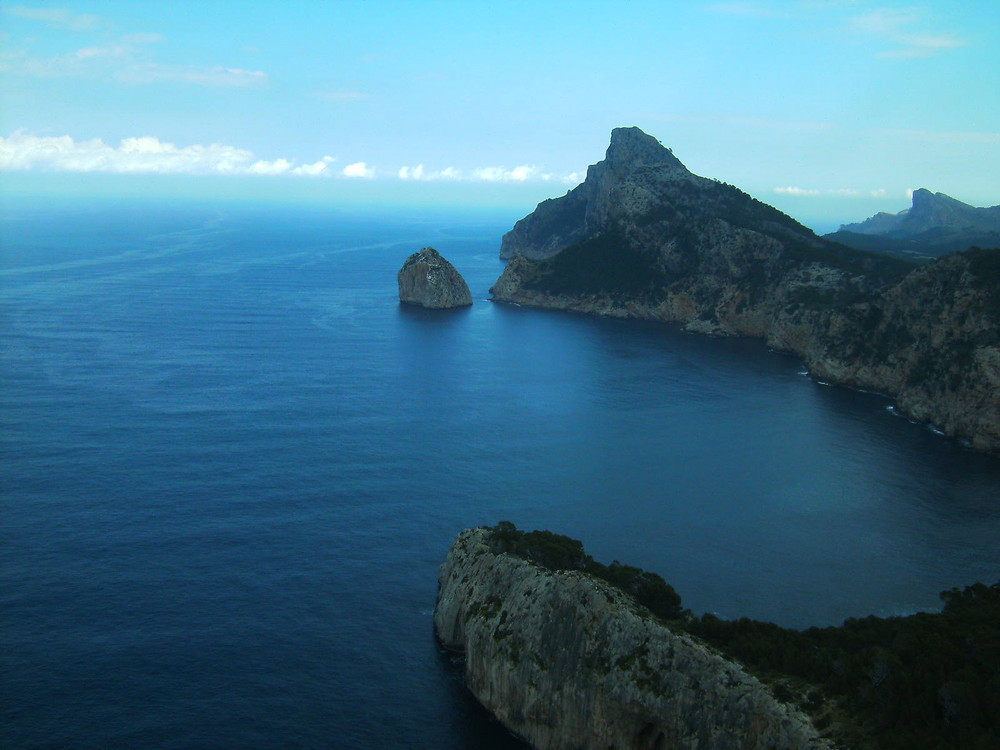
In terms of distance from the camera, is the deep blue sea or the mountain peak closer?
the deep blue sea

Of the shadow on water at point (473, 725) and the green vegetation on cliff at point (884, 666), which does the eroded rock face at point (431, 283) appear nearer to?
the green vegetation on cliff at point (884, 666)

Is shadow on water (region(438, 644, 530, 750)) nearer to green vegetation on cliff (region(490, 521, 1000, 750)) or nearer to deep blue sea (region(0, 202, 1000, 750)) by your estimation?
deep blue sea (region(0, 202, 1000, 750))

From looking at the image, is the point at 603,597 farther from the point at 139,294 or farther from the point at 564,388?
the point at 139,294

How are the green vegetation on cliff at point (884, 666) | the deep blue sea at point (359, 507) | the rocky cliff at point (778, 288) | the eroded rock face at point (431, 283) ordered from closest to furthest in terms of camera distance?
the green vegetation on cliff at point (884, 666)
the deep blue sea at point (359, 507)
the rocky cliff at point (778, 288)
the eroded rock face at point (431, 283)

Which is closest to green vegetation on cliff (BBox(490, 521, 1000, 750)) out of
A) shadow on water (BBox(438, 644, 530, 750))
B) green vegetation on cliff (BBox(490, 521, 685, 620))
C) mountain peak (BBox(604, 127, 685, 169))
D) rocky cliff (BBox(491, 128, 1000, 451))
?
green vegetation on cliff (BBox(490, 521, 685, 620))

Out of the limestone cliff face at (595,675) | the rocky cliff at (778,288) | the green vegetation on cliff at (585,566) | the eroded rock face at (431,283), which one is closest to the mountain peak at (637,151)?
the rocky cliff at (778,288)
